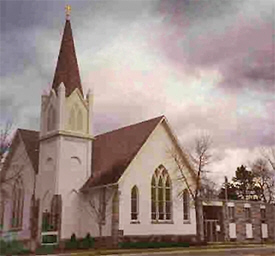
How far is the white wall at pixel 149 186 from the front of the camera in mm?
30938

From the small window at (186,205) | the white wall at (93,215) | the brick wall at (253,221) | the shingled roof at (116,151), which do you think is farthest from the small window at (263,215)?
the white wall at (93,215)

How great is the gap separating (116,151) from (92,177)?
2.23 m

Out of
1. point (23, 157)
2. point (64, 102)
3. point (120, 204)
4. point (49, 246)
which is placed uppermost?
point (64, 102)

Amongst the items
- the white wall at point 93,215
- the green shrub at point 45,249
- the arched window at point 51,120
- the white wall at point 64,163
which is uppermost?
the arched window at point 51,120

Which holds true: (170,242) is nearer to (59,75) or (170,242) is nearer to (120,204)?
(120,204)

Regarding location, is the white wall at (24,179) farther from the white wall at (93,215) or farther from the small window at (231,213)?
the small window at (231,213)

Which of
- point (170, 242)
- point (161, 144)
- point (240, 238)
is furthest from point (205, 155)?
point (240, 238)

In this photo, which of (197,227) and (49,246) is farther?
(197,227)

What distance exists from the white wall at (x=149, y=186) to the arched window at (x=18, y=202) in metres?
5.63

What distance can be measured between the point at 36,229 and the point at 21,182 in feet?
9.93

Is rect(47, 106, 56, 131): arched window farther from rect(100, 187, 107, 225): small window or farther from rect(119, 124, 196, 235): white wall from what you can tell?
rect(119, 124, 196, 235): white wall

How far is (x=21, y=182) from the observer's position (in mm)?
29359

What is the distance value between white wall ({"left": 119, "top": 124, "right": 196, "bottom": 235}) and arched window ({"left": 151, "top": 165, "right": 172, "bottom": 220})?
1.02 ft

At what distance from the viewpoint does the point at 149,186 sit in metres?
32.1
